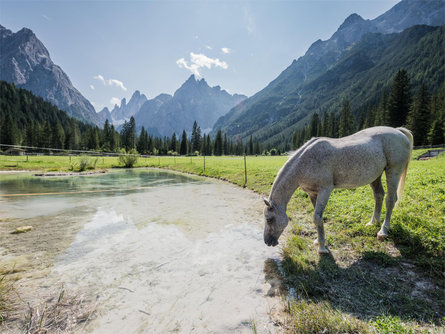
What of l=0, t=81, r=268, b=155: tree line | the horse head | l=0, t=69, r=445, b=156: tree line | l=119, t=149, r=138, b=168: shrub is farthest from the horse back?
l=0, t=81, r=268, b=155: tree line

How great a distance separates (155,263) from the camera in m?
4.41

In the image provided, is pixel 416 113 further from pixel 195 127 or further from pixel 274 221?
pixel 195 127

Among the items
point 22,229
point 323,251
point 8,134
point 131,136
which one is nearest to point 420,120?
point 323,251

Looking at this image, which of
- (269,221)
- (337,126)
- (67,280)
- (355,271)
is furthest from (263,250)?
(337,126)

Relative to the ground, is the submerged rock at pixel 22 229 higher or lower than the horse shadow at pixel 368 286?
lower

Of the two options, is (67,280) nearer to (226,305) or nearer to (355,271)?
(226,305)

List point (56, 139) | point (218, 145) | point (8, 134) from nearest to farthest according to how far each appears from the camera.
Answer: point (8, 134), point (56, 139), point (218, 145)

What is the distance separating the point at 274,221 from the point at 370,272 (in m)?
1.97

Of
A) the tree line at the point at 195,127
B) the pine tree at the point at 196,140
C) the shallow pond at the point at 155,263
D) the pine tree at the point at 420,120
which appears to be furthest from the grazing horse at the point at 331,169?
the pine tree at the point at 196,140

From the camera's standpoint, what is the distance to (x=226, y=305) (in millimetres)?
3156

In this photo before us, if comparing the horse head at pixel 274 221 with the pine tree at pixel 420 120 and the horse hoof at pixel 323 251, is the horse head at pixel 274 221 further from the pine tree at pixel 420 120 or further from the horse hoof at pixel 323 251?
the pine tree at pixel 420 120

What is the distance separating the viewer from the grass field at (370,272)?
2.55 m

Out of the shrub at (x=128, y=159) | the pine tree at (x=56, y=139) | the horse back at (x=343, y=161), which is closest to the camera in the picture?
the horse back at (x=343, y=161)

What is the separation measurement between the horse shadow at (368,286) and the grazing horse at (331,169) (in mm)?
648
